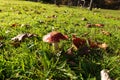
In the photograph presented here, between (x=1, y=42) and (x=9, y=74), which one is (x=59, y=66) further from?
(x=1, y=42)

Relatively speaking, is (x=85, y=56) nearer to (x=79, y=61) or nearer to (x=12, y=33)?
(x=79, y=61)

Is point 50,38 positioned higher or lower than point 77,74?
higher

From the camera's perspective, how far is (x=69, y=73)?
3.54 meters

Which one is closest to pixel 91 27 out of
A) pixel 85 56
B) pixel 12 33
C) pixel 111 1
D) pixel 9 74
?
pixel 12 33

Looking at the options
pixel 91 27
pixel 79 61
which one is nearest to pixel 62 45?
pixel 79 61

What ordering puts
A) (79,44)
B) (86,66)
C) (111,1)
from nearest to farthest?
1. (86,66)
2. (79,44)
3. (111,1)

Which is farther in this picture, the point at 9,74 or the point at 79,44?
the point at 79,44

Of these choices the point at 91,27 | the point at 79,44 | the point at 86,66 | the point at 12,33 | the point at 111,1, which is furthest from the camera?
the point at 111,1

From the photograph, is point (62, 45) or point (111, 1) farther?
point (111, 1)

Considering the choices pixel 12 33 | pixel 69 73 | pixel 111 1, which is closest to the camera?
pixel 69 73

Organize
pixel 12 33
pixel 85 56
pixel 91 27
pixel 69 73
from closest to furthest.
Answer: pixel 69 73 → pixel 85 56 → pixel 12 33 → pixel 91 27

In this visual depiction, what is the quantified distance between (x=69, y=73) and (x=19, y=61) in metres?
0.84

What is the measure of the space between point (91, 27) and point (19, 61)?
14.0 ft

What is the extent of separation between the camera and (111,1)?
6103cm
